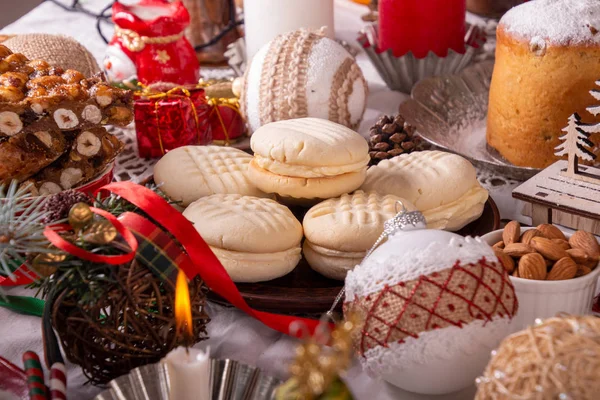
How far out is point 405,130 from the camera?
3.44 ft

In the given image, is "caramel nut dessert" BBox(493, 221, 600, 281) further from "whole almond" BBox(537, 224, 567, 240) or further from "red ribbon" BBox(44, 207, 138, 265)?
"red ribbon" BBox(44, 207, 138, 265)

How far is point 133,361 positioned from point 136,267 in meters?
0.09

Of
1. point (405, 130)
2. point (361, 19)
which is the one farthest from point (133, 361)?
point (361, 19)

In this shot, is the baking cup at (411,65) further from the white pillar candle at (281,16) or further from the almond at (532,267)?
the almond at (532,267)

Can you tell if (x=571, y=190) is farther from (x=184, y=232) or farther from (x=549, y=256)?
(x=184, y=232)

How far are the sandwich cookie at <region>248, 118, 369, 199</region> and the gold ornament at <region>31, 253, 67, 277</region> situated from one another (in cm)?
32

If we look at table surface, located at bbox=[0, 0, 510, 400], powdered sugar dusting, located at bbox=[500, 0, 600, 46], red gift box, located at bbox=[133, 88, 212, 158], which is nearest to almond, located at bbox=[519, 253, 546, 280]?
table surface, located at bbox=[0, 0, 510, 400]

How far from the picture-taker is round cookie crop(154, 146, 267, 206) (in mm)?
876

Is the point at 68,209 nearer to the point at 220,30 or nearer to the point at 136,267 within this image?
the point at 136,267

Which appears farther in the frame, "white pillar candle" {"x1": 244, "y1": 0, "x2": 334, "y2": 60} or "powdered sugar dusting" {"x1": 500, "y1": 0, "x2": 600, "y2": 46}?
"white pillar candle" {"x1": 244, "y1": 0, "x2": 334, "y2": 60}

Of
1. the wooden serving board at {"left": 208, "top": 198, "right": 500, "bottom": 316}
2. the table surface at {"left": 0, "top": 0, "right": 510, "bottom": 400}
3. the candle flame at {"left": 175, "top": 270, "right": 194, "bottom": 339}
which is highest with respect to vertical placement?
the candle flame at {"left": 175, "top": 270, "right": 194, "bottom": 339}

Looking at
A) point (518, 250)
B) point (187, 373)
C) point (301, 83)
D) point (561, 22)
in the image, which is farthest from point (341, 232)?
point (561, 22)

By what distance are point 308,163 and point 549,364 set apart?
0.43m

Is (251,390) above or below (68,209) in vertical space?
below
